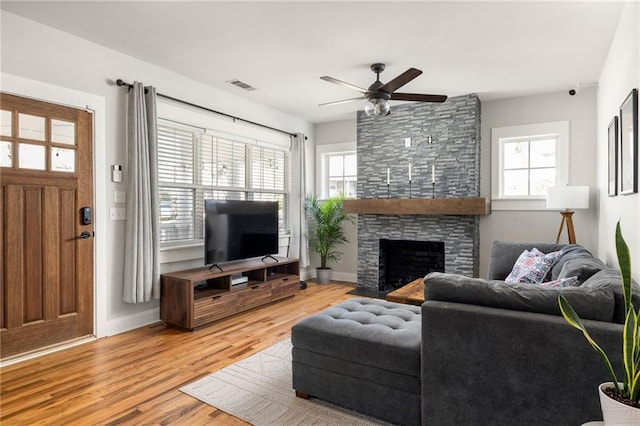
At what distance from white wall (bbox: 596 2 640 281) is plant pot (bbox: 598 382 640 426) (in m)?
1.22

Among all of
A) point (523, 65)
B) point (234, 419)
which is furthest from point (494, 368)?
point (523, 65)

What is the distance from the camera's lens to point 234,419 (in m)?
2.08

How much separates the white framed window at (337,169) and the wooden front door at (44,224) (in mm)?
3695

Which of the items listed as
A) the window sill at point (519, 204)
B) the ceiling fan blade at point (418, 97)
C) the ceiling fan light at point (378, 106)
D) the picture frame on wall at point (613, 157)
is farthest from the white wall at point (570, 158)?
the ceiling fan light at point (378, 106)

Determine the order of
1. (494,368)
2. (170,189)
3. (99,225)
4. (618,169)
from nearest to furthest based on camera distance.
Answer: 1. (494,368)
2. (618,169)
3. (99,225)
4. (170,189)

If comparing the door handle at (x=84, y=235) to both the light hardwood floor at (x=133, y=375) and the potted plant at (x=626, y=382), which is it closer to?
the light hardwood floor at (x=133, y=375)

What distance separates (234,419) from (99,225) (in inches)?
88.7

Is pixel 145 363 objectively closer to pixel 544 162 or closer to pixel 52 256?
pixel 52 256

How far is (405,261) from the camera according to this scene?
5527 millimetres

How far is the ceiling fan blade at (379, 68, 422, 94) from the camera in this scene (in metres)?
3.01

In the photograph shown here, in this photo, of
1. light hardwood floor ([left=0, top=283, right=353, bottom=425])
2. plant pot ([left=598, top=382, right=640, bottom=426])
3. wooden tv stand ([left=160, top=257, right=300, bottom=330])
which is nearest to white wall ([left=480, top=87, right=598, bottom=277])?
wooden tv stand ([left=160, top=257, right=300, bottom=330])

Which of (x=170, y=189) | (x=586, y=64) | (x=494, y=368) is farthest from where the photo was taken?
(x=170, y=189)

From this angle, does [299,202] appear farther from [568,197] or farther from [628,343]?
[628,343]

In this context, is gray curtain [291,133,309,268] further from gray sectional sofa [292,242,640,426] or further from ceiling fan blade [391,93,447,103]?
gray sectional sofa [292,242,640,426]
